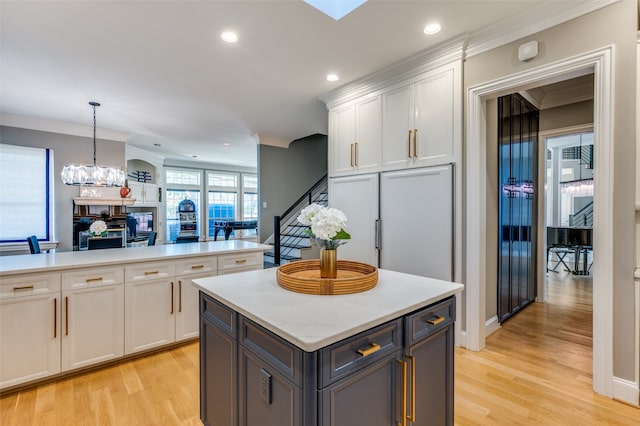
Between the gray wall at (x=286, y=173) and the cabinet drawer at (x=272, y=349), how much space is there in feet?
16.8

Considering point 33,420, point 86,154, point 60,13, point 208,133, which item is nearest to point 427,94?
point 60,13

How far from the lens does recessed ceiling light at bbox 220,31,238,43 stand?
8.46ft

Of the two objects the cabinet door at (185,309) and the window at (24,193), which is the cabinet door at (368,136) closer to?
the cabinet door at (185,309)

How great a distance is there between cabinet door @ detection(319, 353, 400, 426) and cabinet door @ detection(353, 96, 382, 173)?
2.50 meters

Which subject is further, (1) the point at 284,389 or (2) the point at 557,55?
(2) the point at 557,55

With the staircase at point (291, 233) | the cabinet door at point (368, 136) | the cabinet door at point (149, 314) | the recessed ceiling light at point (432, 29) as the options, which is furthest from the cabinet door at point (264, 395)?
the staircase at point (291, 233)

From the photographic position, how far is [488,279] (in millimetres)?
3141

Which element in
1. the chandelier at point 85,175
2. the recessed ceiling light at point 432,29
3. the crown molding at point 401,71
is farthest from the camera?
the chandelier at point 85,175

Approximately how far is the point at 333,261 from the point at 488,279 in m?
2.31

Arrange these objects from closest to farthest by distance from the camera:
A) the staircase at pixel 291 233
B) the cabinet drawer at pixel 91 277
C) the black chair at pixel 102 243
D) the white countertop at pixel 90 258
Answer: the white countertop at pixel 90 258 → the cabinet drawer at pixel 91 277 → the black chair at pixel 102 243 → the staircase at pixel 291 233

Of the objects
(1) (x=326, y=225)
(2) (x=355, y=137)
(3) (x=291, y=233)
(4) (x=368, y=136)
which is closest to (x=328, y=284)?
(1) (x=326, y=225)

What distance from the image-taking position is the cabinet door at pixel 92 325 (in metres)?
2.33

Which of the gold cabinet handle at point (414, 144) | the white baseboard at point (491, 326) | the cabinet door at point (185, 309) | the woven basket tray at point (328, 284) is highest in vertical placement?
the gold cabinet handle at point (414, 144)

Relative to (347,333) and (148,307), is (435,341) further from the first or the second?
(148,307)
